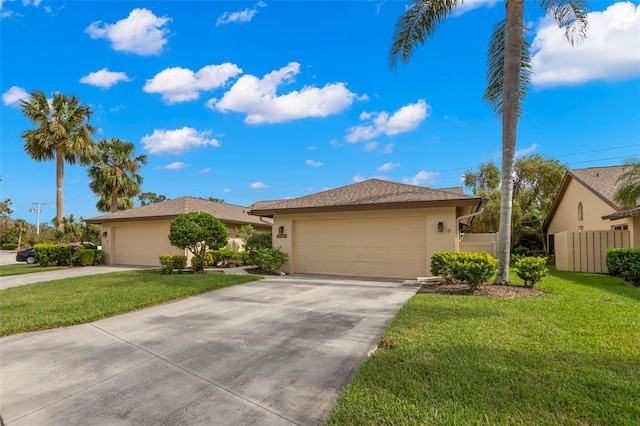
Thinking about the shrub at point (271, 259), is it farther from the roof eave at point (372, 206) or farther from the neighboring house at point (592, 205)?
the neighboring house at point (592, 205)

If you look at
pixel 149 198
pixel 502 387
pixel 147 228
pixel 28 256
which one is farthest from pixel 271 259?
pixel 149 198

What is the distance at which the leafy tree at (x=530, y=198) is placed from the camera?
77.9 ft

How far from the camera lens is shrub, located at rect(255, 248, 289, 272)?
A: 1245cm

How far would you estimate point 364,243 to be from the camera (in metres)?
11.9

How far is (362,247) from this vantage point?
11969 millimetres

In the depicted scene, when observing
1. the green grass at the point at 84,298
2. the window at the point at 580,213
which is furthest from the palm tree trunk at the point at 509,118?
the window at the point at 580,213

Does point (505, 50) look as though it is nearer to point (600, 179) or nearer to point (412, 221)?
point (412, 221)

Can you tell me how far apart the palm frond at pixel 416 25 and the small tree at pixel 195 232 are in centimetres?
839

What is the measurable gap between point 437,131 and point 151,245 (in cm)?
1619

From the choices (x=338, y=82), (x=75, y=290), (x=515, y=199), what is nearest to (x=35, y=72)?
(x=75, y=290)

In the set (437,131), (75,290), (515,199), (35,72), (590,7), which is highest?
(35,72)

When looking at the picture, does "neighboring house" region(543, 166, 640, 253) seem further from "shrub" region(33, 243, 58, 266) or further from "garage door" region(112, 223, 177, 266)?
"shrub" region(33, 243, 58, 266)

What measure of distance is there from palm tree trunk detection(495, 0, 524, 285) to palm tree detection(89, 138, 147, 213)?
2412 centimetres

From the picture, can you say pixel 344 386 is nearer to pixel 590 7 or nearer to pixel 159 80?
pixel 590 7
